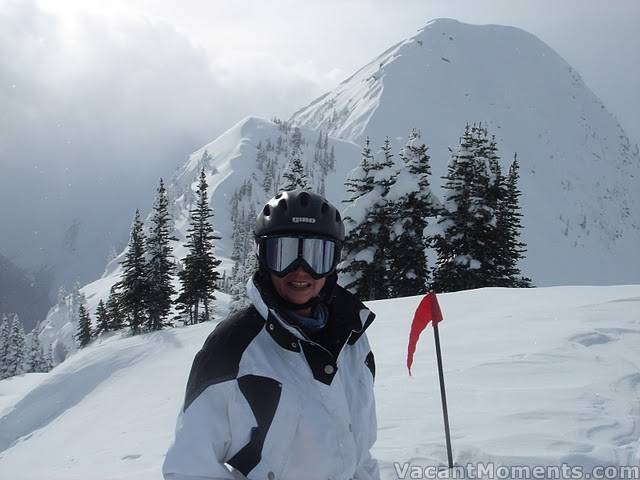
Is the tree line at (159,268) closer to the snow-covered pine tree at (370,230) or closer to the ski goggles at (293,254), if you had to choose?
the snow-covered pine tree at (370,230)

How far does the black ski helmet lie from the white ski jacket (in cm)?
39

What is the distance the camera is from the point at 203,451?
7.18 ft

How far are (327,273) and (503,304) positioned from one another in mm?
Answer: 11191

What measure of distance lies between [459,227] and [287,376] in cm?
2441

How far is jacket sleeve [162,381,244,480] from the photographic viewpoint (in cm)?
218

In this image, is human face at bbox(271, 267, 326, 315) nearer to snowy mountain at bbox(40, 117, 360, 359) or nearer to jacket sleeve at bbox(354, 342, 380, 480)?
jacket sleeve at bbox(354, 342, 380, 480)

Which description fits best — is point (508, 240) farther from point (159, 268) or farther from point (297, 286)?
point (297, 286)

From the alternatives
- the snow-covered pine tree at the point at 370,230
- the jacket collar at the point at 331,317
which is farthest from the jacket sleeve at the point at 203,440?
the snow-covered pine tree at the point at 370,230

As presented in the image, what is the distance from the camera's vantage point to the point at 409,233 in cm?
2627

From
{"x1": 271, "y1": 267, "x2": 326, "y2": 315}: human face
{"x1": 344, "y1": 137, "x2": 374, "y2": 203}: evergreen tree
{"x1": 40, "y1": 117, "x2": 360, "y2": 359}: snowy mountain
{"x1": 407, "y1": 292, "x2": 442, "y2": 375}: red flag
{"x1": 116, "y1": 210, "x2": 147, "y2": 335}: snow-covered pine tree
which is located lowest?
{"x1": 407, "y1": 292, "x2": 442, "y2": 375}: red flag

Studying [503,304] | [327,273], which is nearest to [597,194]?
[503,304]

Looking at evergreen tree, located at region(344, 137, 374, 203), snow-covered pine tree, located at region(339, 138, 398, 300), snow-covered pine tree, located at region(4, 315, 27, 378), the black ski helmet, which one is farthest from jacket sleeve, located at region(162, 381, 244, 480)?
snow-covered pine tree, located at region(4, 315, 27, 378)

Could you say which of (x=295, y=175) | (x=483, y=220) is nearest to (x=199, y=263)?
(x=295, y=175)

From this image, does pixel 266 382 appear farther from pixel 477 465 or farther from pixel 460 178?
pixel 460 178
